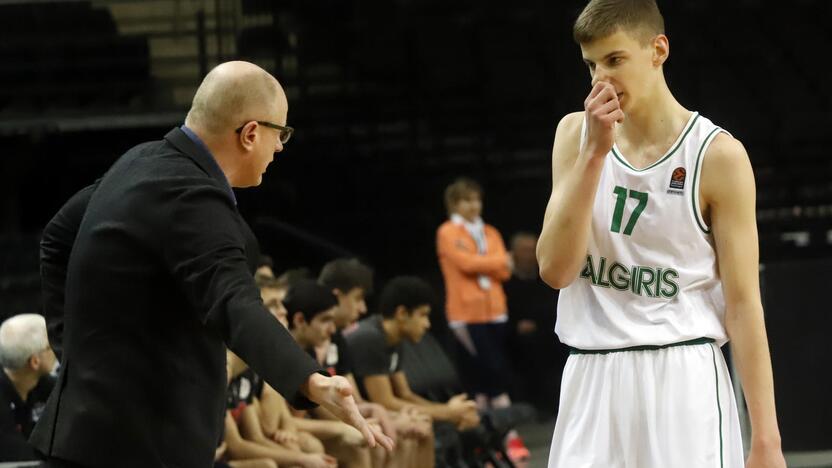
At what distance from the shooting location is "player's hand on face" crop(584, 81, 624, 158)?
293cm

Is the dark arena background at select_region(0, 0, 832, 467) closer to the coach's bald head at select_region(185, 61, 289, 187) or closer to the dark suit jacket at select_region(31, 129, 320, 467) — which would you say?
the coach's bald head at select_region(185, 61, 289, 187)

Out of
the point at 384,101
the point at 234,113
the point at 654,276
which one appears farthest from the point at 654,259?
the point at 384,101

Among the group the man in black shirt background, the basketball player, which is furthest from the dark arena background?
the basketball player

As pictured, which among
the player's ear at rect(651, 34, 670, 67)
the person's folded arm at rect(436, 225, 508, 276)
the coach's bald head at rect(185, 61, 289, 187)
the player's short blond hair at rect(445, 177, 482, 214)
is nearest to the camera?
the coach's bald head at rect(185, 61, 289, 187)

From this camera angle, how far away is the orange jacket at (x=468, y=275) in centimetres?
892

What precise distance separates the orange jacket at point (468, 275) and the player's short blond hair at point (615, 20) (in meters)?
5.84

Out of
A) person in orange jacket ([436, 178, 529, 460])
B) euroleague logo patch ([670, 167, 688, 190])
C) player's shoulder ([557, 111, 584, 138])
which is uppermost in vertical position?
player's shoulder ([557, 111, 584, 138])

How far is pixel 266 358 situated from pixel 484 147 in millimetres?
8633

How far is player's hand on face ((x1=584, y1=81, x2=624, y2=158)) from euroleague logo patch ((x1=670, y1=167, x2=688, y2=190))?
0.57ft

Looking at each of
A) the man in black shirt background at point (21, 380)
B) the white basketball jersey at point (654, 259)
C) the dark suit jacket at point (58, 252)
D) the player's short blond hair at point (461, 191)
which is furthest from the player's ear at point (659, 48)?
the player's short blond hair at point (461, 191)

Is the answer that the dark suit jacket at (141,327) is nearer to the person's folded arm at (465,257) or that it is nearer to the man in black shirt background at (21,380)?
the man in black shirt background at (21,380)

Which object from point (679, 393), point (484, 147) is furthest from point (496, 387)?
point (679, 393)

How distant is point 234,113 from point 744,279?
1142 millimetres

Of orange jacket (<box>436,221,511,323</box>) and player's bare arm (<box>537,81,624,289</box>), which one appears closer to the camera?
player's bare arm (<box>537,81,624,289</box>)
